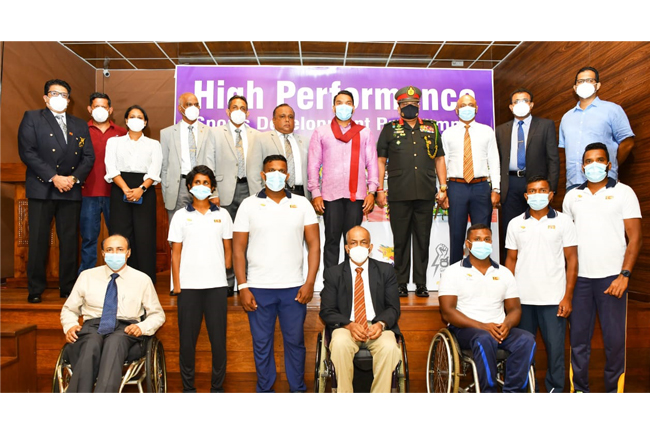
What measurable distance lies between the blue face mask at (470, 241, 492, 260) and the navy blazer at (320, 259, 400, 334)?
0.58 metres

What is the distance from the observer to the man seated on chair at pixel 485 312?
9.42 ft

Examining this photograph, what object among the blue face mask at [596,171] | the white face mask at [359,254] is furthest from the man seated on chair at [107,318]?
the blue face mask at [596,171]

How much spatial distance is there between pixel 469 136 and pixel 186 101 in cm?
246

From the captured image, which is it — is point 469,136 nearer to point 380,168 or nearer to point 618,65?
point 380,168

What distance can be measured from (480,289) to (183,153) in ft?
8.66

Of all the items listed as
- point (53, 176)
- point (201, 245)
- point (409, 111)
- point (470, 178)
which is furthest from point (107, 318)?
point (470, 178)

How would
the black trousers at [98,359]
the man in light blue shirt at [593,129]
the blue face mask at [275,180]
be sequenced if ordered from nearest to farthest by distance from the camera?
the black trousers at [98,359], the blue face mask at [275,180], the man in light blue shirt at [593,129]

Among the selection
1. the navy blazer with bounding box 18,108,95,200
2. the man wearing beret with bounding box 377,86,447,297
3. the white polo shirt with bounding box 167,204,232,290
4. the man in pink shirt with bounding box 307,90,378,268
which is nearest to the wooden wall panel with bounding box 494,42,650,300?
the man wearing beret with bounding box 377,86,447,297

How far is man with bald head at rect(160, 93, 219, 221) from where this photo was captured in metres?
4.06

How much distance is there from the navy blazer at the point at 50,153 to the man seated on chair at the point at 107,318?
115cm

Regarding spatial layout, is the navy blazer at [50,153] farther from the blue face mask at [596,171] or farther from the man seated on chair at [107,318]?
the blue face mask at [596,171]

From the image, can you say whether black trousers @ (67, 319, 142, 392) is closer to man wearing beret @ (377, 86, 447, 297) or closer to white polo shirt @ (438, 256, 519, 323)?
white polo shirt @ (438, 256, 519, 323)

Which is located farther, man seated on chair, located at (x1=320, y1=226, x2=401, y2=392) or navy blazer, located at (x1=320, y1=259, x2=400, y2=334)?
navy blazer, located at (x1=320, y1=259, x2=400, y2=334)

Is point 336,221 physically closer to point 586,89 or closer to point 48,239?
point 586,89
